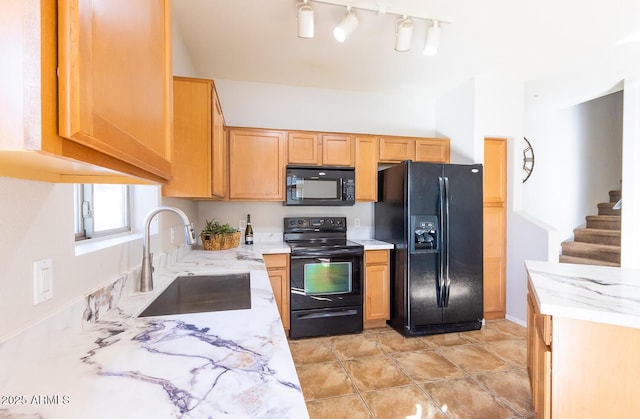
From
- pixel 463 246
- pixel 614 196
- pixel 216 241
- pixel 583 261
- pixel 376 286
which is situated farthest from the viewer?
pixel 614 196

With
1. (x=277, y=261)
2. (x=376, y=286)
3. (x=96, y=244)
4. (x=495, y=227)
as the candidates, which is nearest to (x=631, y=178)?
(x=495, y=227)

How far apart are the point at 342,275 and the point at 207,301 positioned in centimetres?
168

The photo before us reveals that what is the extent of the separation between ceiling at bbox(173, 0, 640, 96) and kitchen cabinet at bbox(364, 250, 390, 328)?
190 cm

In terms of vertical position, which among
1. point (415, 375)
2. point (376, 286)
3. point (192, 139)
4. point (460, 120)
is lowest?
point (415, 375)

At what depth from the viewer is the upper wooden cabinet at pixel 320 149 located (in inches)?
118

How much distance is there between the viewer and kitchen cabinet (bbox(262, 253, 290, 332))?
8.72 feet

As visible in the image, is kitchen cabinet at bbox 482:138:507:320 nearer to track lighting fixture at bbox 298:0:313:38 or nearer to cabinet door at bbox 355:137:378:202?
cabinet door at bbox 355:137:378:202

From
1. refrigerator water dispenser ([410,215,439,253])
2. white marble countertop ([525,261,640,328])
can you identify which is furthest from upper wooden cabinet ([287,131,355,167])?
white marble countertop ([525,261,640,328])

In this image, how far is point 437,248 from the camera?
277cm

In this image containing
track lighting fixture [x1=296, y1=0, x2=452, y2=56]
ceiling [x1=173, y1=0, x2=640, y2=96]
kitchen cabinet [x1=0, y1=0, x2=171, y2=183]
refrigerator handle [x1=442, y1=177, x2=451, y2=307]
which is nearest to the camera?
kitchen cabinet [x1=0, y1=0, x2=171, y2=183]

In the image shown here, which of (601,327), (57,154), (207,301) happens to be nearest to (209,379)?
(57,154)

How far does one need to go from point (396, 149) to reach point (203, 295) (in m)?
Answer: 2.54

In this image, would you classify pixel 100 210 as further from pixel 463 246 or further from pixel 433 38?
pixel 463 246

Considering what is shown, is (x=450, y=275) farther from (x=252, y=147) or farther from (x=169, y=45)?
(x=169, y=45)
